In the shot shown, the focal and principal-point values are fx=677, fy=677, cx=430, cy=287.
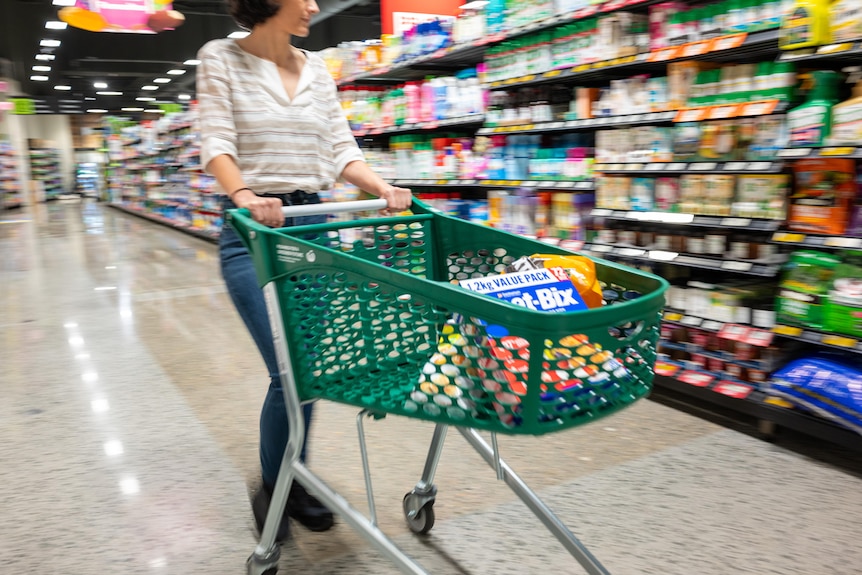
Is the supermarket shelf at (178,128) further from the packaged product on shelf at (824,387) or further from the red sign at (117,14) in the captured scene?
the packaged product on shelf at (824,387)

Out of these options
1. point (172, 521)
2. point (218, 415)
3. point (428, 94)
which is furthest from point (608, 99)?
point (172, 521)

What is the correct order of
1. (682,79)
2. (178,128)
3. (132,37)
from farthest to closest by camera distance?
(132,37), (178,128), (682,79)

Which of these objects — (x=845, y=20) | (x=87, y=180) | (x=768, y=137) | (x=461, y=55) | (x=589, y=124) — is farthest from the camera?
(x=87, y=180)

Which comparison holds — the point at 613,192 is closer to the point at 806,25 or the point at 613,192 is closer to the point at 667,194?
the point at 667,194

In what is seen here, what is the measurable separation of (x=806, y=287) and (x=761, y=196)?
1.36 ft

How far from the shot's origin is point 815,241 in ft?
8.30

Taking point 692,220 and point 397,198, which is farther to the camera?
point 692,220

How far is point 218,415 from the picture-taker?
314 cm

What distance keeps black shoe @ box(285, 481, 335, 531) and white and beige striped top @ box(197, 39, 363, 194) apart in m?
0.94

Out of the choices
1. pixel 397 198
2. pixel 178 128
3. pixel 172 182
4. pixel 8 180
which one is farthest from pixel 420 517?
pixel 8 180

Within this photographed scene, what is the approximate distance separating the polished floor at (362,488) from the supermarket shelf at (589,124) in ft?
4.36

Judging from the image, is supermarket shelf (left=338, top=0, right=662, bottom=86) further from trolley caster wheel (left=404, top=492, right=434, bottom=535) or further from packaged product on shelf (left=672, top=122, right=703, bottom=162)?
trolley caster wheel (left=404, top=492, right=434, bottom=535)

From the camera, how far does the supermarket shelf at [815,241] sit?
2.39 metres

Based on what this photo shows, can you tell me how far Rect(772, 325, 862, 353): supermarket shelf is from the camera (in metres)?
2.45
